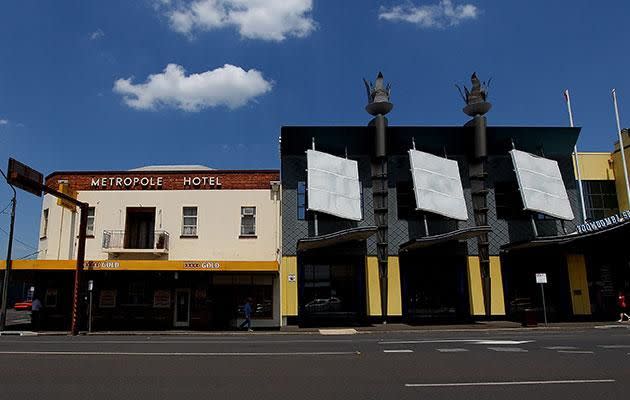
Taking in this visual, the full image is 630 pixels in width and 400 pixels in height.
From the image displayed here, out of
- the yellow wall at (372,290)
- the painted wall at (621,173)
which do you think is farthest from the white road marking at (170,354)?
the painted wall at (621,173)

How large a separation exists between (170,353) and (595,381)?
9.95m

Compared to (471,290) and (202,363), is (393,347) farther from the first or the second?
(471,290)

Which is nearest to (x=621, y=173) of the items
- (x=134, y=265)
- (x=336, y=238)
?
(x=336, y=238)

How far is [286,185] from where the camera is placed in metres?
27.8

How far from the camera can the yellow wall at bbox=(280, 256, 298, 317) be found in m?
26.4

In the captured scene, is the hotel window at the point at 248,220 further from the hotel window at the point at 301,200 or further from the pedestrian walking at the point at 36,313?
the pedestrian walking at the point at 36,313

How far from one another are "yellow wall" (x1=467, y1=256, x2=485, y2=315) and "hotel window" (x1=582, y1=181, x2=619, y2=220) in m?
7.56

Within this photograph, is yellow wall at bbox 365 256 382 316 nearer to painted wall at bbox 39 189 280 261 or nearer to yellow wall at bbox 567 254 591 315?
painted wall at bbox 39 189 280 261

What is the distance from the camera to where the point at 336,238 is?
2472 cm

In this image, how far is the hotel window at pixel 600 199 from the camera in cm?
2944

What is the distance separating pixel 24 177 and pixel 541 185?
2395 centimetres

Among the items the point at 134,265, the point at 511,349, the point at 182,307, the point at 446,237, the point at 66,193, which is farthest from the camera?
the point at 182,307

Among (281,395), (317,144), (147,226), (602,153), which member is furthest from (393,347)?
(602,153)

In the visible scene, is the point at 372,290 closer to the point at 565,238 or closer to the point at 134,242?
the point at 565,238
